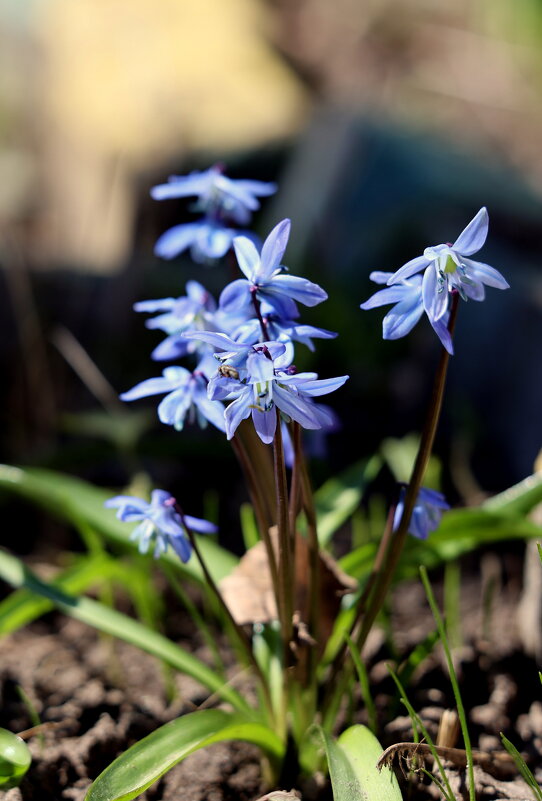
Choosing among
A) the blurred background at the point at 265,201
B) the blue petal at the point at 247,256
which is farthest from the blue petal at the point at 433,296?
the blurred background at the point at 265,201

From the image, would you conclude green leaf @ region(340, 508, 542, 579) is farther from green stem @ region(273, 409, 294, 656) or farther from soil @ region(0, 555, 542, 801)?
green stem @ region(273, 409, 294, 656)

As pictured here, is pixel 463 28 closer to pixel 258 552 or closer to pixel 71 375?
pixel 71 375

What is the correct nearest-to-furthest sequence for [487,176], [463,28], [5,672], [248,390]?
[248,390]
[5,672]
[487,176]
[463,28]

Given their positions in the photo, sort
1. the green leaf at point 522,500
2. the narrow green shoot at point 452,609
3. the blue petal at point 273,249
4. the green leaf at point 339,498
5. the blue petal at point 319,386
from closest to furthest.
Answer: the blue petal at point 319,386
the blue petal at point 273,249
the green leaf at point 522,500
the green leaf at point 339,498
the narrow green shoot at point 452,609

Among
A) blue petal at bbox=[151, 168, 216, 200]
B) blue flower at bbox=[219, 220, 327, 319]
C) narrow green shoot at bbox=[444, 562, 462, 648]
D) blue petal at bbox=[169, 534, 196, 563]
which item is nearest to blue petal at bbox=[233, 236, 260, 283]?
blue flower at bbox=[219, 220, 327, 319]

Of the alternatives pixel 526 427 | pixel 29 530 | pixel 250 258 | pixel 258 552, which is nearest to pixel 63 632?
pixel 29 530

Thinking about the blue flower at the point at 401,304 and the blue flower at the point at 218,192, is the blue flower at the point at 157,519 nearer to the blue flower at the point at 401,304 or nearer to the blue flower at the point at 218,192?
the blue flower at the point at 401,304
